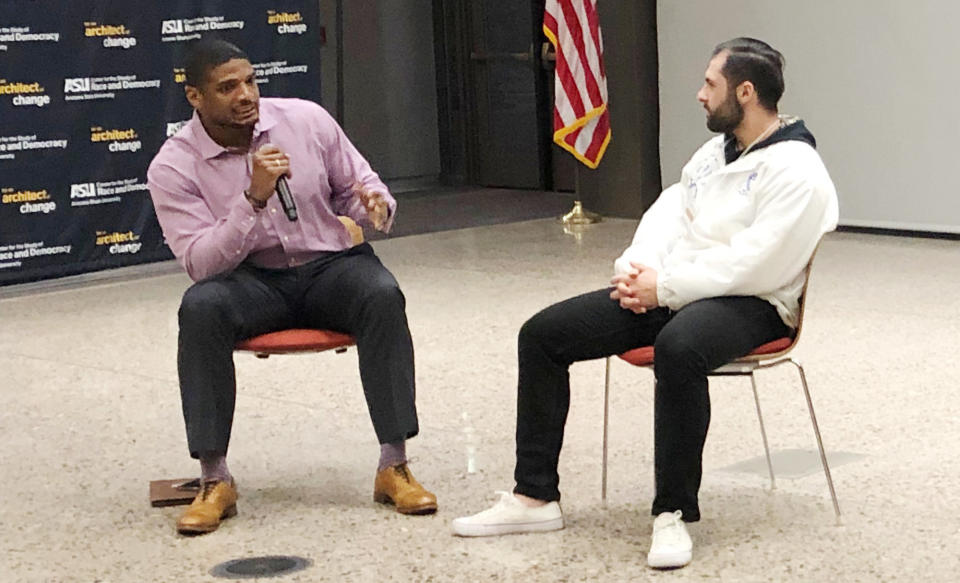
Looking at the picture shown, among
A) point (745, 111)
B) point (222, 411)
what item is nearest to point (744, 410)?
point (745, 111)

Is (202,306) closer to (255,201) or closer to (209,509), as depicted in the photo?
(255,201)

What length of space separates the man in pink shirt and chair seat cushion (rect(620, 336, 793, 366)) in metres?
0.63

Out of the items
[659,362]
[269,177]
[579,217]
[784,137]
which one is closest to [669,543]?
[659,362]

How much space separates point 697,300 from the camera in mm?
3420

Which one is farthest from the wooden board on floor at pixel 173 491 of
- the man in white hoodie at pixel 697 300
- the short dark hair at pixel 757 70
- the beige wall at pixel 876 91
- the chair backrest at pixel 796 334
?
the beige wall at pixel 876 91

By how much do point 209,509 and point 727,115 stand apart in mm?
1608

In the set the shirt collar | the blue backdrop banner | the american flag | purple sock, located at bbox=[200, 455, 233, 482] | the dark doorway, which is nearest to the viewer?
purple sock, located at bbox=[200, 455, 233, 482]

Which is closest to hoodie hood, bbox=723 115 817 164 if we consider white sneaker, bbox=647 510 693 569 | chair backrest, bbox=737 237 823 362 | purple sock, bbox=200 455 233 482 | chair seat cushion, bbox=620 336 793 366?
chair backrest, bbox=737 237 823 362

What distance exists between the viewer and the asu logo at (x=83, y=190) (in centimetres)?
780

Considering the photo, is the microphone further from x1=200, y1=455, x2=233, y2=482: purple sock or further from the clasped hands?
the clasped hands

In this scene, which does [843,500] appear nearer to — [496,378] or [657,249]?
[657,249]

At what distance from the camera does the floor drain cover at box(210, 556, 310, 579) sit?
3369 mm

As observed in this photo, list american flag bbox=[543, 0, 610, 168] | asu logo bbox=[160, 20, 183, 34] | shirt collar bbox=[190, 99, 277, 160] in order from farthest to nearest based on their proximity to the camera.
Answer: american flag bbox=[543, 0, 610, 168], asu logo bbox=[160, 20, 183, 34], shirt collar bbox=[190, 99, 277, 160]

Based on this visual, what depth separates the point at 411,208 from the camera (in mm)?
10617
